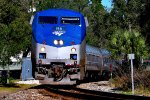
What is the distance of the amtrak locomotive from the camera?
23.0 metres

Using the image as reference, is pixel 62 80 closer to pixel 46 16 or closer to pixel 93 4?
pixel 46 16

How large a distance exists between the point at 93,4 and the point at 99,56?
59.9 metres

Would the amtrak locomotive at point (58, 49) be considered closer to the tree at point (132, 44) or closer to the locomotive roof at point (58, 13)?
the locomotive roof at point (58, 13)

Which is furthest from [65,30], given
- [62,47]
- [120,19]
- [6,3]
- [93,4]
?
[93,4]

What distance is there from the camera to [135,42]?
3631 cm

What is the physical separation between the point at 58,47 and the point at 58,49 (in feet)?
0.39

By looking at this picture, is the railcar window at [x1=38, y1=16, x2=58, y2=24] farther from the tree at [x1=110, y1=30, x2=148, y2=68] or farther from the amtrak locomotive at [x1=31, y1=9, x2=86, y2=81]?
the tree at [x1=110, y1=30, x2=148, y2=68]

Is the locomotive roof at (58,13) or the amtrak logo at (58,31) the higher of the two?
the locomotive roof at (58,13)

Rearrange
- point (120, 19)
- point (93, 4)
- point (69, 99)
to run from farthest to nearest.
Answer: point (93, 4)
point (120, 19)
point (69, 99)

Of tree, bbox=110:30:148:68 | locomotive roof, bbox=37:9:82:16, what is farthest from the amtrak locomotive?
tree, bbox=110:30:148:68

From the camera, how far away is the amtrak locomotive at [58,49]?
75.3 feet

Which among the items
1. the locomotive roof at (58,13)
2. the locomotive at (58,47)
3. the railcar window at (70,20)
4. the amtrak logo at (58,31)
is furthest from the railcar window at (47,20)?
the amtrak logo at (58,31)

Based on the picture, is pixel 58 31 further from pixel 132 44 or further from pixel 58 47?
pixel 132 44

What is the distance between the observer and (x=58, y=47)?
23.0 meters
